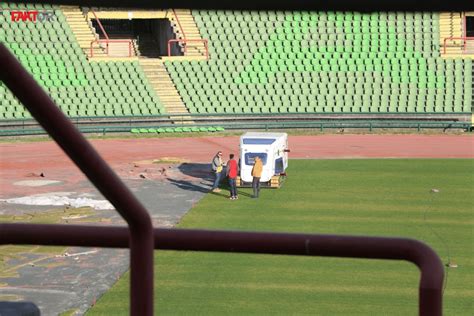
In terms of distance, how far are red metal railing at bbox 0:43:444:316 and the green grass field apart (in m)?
13.9

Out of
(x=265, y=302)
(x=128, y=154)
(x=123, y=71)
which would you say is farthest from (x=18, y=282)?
(x=123, y=71)

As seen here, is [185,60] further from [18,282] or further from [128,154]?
[18,282]

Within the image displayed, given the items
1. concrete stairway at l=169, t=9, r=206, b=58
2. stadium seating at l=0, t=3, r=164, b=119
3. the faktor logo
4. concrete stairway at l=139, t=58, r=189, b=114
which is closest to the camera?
stadium seating at l=0, t=3, r=164, b=119

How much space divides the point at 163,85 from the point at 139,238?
49085 millimetres

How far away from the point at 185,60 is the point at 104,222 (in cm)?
2797

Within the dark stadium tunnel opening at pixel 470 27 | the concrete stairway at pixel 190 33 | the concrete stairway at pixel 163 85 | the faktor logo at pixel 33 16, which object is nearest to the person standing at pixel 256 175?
the concrete stairway at pixel 163 85

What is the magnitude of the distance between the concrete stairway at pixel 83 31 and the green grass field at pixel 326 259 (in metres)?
20.6

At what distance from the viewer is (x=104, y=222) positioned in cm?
2589

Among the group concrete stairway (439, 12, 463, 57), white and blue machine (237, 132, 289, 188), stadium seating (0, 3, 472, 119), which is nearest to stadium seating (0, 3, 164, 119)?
stadium seating (0, 3, 472, 119)

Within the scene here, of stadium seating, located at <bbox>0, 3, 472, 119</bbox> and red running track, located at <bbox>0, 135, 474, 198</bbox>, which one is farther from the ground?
stadium seating, located at <bbox>0, 3, 472, 119</bbox>

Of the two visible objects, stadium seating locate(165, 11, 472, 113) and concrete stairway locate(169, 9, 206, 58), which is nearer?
stadium seating locate(165, 11, 472, 113)

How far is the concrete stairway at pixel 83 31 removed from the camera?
52.8 metres

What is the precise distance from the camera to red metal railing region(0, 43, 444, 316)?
2.42 m

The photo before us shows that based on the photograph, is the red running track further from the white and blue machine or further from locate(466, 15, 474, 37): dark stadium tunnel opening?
locate(466, 15, 474, 37): dark stadium tunnel opening
